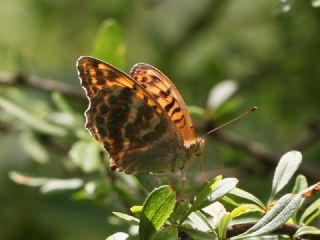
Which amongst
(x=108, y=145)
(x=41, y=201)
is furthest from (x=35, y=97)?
(x=108, y=145)

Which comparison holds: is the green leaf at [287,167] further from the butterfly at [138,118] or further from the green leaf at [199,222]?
the butterfly at [138,118]

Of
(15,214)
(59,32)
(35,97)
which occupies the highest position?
(59,32)

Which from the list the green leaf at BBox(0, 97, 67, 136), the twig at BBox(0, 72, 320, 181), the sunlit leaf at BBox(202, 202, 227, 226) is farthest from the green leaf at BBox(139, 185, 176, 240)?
the twig at BBox(0, 72, 320, 181)

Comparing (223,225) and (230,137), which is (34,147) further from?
(223,225)

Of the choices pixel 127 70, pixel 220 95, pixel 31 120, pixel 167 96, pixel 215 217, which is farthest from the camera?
pixel 127 70

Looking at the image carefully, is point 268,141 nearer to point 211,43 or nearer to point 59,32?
point 211,43

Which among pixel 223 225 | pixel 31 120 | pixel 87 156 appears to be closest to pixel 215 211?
pixel 223 225
